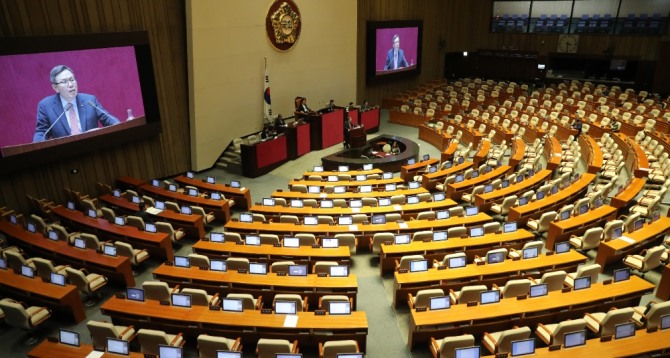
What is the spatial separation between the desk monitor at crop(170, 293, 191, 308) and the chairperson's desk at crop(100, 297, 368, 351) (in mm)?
79

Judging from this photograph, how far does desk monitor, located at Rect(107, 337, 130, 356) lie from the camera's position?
623cm

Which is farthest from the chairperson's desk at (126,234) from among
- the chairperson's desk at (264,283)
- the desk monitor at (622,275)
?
the desk monitor at (622,275)

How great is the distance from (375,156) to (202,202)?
7.70 meters

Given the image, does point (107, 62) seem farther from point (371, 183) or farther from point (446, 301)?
point (446, 301)

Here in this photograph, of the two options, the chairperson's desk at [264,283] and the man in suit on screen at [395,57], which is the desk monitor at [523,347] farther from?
the man in suit on screen at [395,57]

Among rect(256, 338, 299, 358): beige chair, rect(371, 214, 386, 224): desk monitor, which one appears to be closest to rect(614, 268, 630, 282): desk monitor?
rect(371, 214, 386, 224): desk monitor

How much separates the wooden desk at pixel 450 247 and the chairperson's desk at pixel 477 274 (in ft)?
2.87

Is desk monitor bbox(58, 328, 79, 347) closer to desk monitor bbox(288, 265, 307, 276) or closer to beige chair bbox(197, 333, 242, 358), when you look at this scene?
beige chair bbox(197, 333, 242, 358)

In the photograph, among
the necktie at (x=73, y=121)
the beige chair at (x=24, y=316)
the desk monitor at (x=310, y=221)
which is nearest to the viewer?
the beige chair at (x=24, y=316)

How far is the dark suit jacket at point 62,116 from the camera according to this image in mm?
12297

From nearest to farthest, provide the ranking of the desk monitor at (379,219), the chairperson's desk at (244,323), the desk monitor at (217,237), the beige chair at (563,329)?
1. the beige chair at (563,329)
2. the chairperson's desk at (244,323)
3. the desk monitor at (217,237)
4. the desk monitor at (379,219)

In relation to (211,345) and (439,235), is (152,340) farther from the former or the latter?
(439,235)

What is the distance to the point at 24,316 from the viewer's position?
7.50m

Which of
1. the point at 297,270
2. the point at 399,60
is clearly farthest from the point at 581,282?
the point at 399,60
